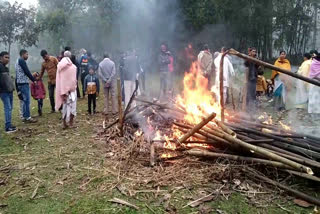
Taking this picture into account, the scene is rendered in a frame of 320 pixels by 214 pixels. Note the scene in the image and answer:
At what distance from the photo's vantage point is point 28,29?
74.6 ft

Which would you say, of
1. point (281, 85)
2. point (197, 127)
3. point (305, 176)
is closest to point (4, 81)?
point (197, 127)

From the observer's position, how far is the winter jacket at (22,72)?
308 inches

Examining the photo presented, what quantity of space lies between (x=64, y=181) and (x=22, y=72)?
15.2 ft

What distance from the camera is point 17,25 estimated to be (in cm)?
2208

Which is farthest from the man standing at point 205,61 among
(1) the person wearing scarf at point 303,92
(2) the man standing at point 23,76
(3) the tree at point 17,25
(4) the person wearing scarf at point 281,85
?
(3) the tree at point 17,25

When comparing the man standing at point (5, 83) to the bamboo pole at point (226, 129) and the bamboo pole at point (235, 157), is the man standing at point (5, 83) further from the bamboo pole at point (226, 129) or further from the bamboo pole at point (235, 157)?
the bamboo pole at point (226, 129)

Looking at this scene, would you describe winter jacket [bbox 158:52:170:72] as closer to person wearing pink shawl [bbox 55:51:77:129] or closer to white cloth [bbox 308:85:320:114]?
person wearing pink shawl [bbox 55:51:77:129]

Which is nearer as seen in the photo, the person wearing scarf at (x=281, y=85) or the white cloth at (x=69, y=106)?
the white cloth at (x=69, y=106)

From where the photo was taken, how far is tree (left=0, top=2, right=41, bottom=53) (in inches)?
838

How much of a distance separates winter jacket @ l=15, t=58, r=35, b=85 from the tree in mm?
16156

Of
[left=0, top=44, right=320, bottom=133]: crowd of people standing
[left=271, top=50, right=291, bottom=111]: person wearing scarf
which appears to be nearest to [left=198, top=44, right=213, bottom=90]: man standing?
[left=0, top=44, right=320, bottom=133]: crowd of people standing

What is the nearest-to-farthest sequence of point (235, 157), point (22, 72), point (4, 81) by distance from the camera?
point (235, 157)
point (4, 81)
point (22, 72)

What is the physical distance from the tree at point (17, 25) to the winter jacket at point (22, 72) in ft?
53.0

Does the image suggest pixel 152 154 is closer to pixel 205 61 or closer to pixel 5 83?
pixel 5 83
